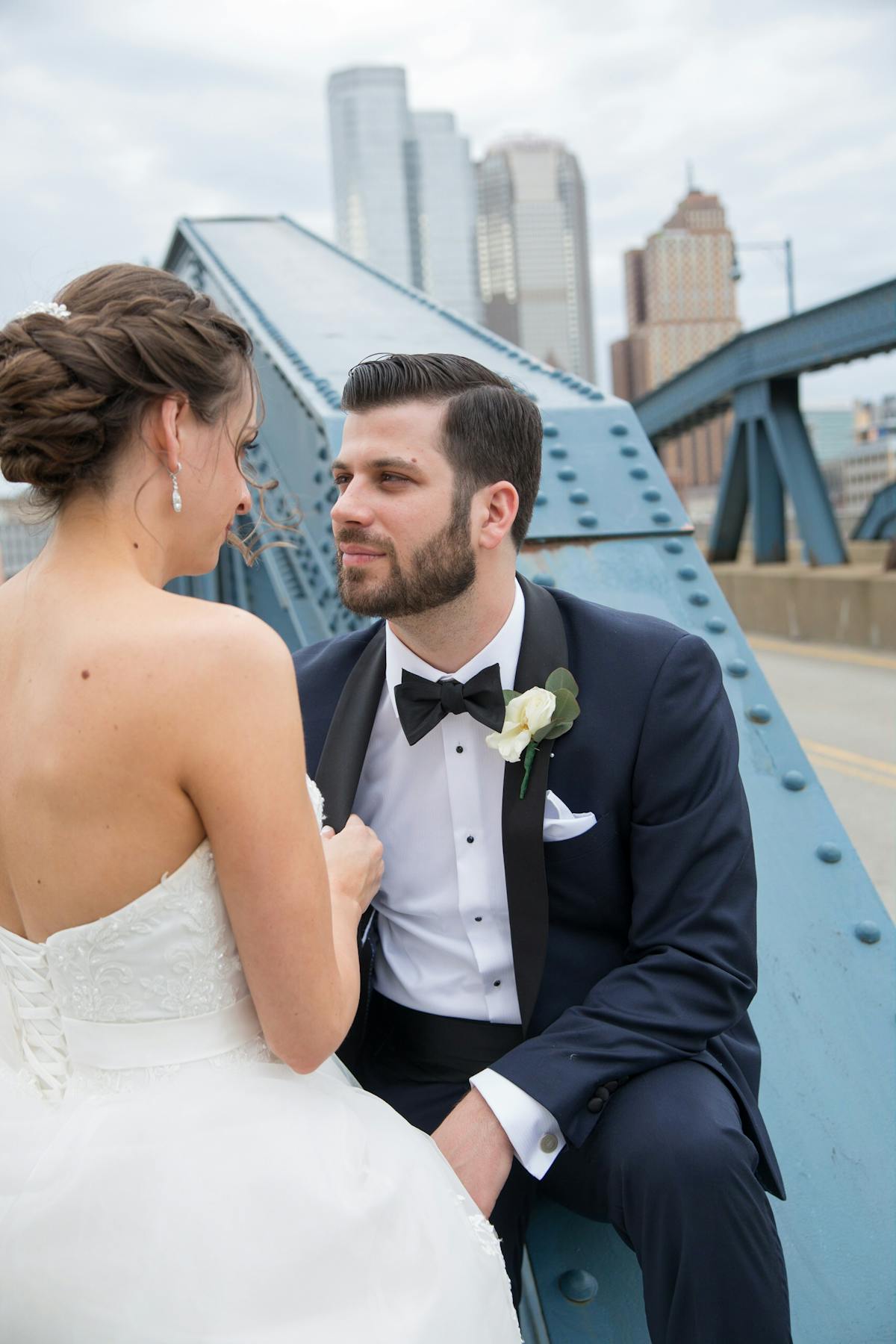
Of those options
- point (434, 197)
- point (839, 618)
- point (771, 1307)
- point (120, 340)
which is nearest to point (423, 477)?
point (120, 340)

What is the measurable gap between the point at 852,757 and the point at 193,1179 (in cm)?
584

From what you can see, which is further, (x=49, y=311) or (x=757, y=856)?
(x=757, y=856)

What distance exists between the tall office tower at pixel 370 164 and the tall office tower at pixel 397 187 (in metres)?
0.06

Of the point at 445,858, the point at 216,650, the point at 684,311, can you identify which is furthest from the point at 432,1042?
the point at 684,311

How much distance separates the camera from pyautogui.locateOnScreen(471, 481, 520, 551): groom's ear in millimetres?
→ 2062

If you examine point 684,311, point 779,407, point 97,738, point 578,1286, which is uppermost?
point 684,311

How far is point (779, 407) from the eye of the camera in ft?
41.0

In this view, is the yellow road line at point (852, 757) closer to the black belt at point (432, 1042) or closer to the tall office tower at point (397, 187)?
the black belt at point (432, 1042)

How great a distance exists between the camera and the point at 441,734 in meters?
2.02

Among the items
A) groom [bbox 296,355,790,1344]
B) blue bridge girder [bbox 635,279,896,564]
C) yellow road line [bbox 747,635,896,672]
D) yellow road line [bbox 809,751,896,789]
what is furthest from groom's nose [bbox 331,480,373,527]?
blue bridge girder [bbox 635,279,896,564]

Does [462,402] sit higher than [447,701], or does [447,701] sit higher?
[462,402]

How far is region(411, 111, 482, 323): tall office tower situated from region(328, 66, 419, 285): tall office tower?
2296 mm

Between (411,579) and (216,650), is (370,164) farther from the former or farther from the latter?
(216,650)

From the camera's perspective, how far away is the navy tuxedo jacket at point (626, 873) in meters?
1.71
